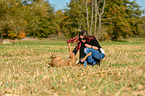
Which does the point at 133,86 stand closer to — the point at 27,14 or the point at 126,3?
the point at 27,14

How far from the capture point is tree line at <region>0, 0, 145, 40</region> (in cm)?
3194

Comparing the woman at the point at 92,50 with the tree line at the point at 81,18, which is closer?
the woman at the point at 92,50

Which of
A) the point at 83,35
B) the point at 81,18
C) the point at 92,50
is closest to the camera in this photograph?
the point at 83,35

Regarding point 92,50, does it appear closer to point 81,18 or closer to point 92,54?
point 92,54

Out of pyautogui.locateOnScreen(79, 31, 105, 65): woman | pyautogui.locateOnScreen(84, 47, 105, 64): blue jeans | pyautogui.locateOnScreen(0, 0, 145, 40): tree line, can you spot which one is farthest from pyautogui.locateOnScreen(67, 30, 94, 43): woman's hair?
pyautogui.locateOnScreen(0, 0, 145, 40): tree line

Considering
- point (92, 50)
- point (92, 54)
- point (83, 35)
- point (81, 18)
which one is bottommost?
point (92, 54)

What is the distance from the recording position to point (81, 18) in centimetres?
5219

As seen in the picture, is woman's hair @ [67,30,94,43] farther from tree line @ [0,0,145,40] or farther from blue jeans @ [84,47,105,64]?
tree line @ [0,0,145,40]

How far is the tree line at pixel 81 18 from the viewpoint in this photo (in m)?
31.9

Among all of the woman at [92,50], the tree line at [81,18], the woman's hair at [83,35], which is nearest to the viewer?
the woman's hair at [83,35]

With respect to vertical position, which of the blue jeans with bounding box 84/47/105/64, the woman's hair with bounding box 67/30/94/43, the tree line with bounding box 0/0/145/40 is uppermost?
the tree line with bounding box 0/0/145/40

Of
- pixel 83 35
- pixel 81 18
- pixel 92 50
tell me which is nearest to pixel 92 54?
pixel 92 50

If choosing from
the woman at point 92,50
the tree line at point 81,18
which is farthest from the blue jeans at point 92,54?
the tree line at point 81,18

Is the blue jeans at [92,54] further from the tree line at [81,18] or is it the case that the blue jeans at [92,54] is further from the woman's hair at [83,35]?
the tree line at [81,18]
